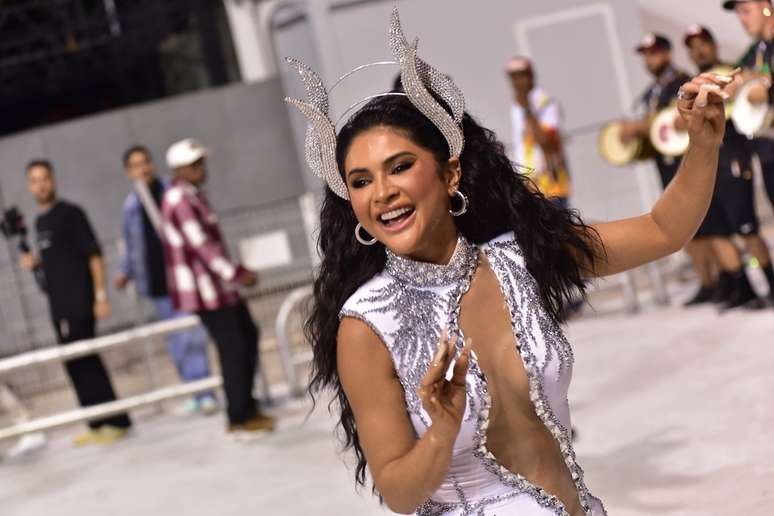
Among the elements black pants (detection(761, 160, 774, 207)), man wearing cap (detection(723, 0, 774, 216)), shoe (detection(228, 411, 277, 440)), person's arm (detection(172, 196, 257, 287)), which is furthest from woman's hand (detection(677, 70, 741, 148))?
shoe (detection(228, 411, 277, 440))

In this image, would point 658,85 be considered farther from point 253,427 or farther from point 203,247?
point 253,427

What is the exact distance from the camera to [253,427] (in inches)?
272

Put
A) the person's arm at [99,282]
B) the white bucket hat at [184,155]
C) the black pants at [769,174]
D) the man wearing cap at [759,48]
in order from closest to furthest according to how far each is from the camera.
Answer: the man wearing cap at [759,48], the black pants at [769,174], the white bucket hat at [184,155], the person's arm at [99,282]

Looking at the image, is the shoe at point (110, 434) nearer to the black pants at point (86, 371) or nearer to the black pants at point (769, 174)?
the black pants at point (86, 371)

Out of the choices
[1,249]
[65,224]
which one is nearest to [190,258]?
[65,224]

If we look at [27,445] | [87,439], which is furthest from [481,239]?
[27,445]

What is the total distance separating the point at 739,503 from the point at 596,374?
2.81m

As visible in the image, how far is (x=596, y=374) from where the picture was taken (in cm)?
669

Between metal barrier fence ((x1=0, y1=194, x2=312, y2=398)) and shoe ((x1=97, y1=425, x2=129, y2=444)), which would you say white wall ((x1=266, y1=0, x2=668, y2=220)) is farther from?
shoe ((x1=97, y1=425, x2=129, y2=444))

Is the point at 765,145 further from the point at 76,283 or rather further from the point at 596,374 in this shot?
the point at 76,283

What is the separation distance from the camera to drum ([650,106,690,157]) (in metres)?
7.08

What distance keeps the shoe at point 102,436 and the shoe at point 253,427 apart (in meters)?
1.17

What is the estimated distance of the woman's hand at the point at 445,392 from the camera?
6.30 feet

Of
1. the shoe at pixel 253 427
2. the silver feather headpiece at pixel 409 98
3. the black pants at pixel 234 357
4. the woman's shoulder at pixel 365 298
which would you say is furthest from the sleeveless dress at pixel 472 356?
the shoe at pixel 253 427
